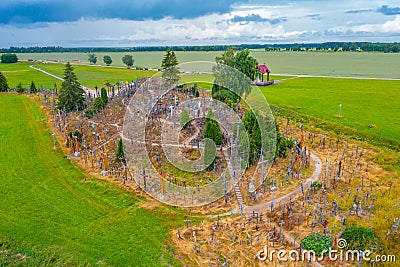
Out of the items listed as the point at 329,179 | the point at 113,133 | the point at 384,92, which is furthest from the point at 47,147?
the point at 384,92

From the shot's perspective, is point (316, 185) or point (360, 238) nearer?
point (360, 238)

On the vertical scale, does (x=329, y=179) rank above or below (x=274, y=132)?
below

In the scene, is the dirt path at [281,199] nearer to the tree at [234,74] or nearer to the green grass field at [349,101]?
the green grass field at [349,101]

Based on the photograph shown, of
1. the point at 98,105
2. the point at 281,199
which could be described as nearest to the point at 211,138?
the point at 281,199

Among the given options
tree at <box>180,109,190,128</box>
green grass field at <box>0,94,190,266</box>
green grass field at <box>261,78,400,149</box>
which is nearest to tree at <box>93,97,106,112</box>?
green grass field at <box>0,94,190,266</box>

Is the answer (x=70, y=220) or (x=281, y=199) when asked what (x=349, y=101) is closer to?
(x=281, y=199)

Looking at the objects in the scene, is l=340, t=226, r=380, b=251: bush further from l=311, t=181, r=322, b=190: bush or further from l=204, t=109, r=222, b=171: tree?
A: l=204, t=109, r=222, b=171: tree

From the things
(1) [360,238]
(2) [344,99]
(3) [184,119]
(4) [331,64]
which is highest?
(4) [331,64]

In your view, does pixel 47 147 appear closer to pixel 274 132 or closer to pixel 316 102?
pixel 274 132
